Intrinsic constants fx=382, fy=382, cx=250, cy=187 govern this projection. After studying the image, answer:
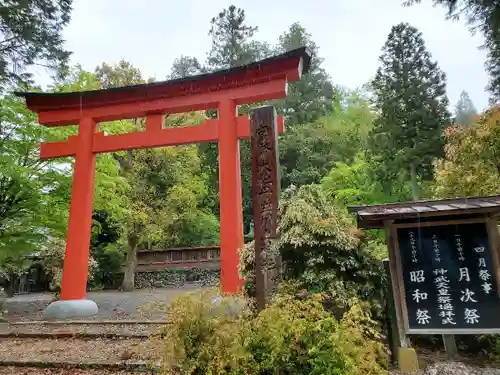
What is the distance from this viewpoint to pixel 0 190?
9.27 metres

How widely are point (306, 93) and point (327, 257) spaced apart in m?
25.7

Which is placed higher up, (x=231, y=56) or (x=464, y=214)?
(x=231, y=56)

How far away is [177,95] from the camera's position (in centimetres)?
970

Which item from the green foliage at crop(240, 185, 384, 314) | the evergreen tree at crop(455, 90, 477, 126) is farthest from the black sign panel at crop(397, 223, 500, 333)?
the evergreen tree at crop(455, 90, 477, 126)

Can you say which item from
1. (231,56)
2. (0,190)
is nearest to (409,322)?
(0,190)

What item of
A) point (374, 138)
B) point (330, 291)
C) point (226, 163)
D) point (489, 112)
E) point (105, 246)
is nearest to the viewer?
point (330, 291)

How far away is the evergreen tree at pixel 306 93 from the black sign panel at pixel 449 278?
23142 millimetres

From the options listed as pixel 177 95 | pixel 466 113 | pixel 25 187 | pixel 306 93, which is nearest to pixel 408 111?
pixel 466 113

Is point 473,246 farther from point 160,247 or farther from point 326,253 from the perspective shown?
point 160,247

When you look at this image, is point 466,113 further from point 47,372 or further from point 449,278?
point 47,372

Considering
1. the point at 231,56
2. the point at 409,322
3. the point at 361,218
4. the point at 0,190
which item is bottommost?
the point at 409,322

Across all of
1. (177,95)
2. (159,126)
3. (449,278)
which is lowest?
(449,278)

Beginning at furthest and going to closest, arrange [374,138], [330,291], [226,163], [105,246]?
[105,246], [374,138], [226,163], [330,291]

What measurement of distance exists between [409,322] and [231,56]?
83.0 feet
